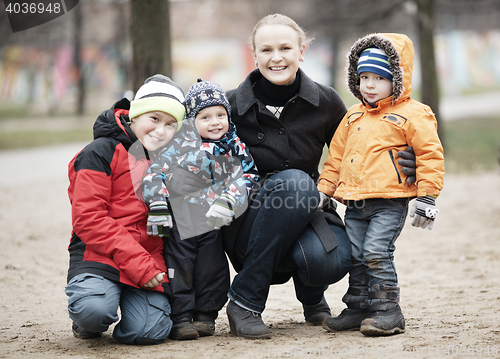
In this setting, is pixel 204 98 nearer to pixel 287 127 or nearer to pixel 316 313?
pixel 287 127

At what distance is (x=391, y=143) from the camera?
2.97m

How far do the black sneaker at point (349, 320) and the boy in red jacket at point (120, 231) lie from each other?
886 millimetres

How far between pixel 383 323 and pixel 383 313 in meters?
0.06

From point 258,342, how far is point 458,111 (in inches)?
750

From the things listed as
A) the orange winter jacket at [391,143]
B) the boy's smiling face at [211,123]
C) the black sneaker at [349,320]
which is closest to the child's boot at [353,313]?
the black sneaker at [349,320]

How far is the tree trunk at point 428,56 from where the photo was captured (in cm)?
1041

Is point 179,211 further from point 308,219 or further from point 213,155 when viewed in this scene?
point 308,219

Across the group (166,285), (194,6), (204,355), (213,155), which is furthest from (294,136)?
(194,6)

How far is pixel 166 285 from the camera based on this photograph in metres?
2.91

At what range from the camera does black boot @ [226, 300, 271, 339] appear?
2.85 m

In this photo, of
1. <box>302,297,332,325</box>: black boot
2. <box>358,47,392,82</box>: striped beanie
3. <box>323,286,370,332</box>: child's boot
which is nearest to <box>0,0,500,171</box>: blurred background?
<box>358,47,392,82</box>: striped beanie

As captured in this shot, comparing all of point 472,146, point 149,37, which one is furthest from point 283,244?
point 472,146

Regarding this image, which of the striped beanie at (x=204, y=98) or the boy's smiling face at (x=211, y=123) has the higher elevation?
the striped beanie at (x=204, y=98)

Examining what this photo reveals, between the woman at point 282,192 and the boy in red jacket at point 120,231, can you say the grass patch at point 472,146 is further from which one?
the boy in red jacket at point 120,231
